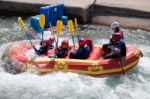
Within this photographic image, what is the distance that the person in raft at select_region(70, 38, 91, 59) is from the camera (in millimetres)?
10281

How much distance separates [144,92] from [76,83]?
63.2 inches

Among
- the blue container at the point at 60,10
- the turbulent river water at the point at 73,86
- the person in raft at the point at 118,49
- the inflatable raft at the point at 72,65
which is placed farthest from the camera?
the blue container at the point at 60,10

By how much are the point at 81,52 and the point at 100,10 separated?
15.2ft

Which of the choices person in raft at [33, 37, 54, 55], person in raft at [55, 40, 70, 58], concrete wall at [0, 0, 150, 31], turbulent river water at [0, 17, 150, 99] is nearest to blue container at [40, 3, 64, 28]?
concrete wall at [0, 0, 150, 31]

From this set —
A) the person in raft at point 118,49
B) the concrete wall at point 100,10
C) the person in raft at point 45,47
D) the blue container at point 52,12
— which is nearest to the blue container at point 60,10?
the blue container at point 52,12

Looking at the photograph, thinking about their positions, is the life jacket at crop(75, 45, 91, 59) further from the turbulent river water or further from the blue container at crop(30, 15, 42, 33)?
the blue container at crop(30, 15, 42, 33)

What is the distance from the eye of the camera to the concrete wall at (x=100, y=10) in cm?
1426

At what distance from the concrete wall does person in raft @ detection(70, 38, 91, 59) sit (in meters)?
4.15

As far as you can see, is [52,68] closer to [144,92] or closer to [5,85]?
[5,85]

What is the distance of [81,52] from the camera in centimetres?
1032

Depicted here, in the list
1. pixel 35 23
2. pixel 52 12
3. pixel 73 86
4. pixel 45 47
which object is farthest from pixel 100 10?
pixel 73 86

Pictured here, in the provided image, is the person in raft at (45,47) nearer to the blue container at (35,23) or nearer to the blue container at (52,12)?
the blue container at (35,23)

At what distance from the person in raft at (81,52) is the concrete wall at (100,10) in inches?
164

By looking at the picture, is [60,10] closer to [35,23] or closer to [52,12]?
[52,12]
